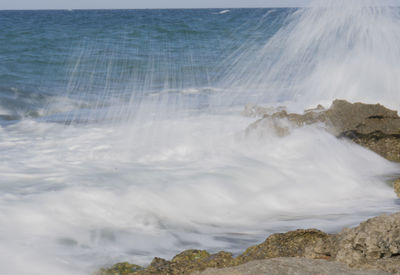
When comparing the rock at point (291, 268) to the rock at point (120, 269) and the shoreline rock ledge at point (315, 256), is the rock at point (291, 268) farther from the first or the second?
the rock at point (120, 269)

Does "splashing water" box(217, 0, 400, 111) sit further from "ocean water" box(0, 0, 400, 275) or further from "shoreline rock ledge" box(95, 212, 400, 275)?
"shoreline rock ledge" box(95, 212, 400, 275)

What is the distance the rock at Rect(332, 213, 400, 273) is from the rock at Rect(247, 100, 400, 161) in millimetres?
2676

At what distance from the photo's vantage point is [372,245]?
188cm

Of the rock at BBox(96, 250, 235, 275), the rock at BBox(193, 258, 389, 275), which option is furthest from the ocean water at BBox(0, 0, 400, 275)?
the rock at BBox(193, 258, 389, 275)

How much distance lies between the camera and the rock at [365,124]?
4434mm

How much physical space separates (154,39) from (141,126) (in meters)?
15.5

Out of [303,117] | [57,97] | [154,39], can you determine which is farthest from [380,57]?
[154,39]

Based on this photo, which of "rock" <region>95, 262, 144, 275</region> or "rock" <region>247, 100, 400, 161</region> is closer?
"rock" <region>95, 262, 144, 275</region>

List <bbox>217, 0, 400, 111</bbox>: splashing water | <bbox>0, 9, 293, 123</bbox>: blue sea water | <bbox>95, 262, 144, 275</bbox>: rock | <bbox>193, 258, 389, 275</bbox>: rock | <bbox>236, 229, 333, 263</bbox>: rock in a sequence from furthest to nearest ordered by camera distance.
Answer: <bbox>0, 9, 293, 123</bbox>: blue sea water
<bbox>217, 0, 400, 111</bbox>: splashing water
<bbox>95, 262, 144, 275</bbox>: rock
<bbox>236, 229, 333, 263</bbox>: rock
<bbox>193, 258, 389, 275</bbox>: rock

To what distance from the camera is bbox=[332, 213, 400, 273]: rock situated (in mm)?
1838

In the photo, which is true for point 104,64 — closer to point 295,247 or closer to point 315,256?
point 295,247

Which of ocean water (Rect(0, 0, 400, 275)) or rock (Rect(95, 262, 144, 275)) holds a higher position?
ocean water (Rect(0, 0, 400, 275))

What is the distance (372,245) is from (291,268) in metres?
0.38

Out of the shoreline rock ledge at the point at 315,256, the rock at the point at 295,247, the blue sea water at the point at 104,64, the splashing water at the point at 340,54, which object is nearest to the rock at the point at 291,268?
the shoreline rock ledge at the point at 315,256
